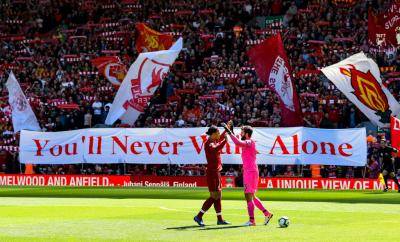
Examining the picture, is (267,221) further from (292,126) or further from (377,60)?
(377,60)

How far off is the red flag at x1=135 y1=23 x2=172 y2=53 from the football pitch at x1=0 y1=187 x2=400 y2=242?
12.1 metres

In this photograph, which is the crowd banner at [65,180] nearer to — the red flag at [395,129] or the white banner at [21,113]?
the white banner at [21,113]

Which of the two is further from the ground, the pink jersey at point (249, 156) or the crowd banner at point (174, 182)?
the pink jersey at point (249, 156)

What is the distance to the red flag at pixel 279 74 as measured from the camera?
39.9m

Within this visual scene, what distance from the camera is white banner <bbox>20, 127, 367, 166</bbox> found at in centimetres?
3838

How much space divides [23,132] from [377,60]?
57.5 ft

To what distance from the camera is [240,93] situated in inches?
1806

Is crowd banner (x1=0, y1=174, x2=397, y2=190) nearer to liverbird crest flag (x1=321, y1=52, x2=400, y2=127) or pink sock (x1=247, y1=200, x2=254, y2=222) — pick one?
liverbird crest flag (x1=321, y1=52, x2=400, y2=127)

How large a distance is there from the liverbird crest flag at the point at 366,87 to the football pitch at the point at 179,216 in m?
5.20

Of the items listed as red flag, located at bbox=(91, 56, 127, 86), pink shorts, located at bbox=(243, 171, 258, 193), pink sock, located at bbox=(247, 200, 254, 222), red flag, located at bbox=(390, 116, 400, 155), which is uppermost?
red flag, located at bbox=(91, 56, 127, 86)

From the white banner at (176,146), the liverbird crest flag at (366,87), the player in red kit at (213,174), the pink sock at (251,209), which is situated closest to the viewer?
the pink sock at (251,209)

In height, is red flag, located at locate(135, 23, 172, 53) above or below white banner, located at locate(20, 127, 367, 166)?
above

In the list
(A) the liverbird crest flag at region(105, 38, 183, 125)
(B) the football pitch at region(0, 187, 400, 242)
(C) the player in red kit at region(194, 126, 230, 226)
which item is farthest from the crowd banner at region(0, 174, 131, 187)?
(C) the player in red kit at region(194, 126, 230, 226)

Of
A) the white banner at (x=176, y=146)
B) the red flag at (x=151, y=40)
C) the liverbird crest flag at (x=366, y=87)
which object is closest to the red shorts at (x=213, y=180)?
the white banner at (x=176, y=146)
